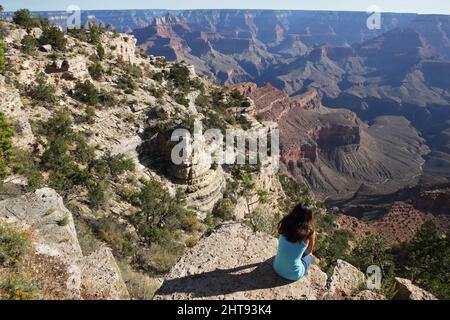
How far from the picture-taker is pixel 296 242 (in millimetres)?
7664

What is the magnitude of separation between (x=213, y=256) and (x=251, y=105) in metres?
41.9

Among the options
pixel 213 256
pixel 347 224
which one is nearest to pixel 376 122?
pixel 347 224

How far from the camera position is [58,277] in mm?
8383

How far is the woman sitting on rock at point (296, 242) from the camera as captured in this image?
7.64 meters

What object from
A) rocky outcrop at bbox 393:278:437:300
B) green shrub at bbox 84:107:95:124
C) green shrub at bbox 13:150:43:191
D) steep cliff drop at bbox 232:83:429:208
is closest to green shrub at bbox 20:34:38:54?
green shrub at bbox 84:107:95:124

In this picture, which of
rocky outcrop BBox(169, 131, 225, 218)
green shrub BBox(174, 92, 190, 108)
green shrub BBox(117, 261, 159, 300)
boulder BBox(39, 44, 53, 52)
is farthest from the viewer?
green shrub BBox(174, 92, 190, 108)

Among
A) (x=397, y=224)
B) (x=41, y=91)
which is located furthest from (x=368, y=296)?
(x=397, y=224)

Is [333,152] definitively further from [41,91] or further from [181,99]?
[41,91]

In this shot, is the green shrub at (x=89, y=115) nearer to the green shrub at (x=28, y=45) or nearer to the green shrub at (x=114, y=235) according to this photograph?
the green shrub at (x=28, y=45)

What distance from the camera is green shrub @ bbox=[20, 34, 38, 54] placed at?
97.7 ft

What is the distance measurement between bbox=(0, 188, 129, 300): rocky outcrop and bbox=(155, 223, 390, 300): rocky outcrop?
1.53m

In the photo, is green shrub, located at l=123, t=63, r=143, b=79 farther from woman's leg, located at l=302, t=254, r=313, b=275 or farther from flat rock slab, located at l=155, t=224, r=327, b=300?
woman's leg, located at l=302, t=254, r=313, b=275

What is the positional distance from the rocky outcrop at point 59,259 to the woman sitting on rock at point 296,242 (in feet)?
13.6
